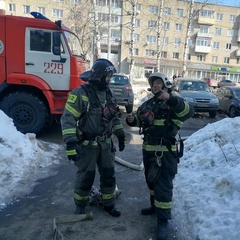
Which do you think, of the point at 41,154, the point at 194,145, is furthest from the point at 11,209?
the point at 194,145

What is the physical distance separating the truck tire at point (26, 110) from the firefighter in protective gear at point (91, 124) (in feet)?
11.9

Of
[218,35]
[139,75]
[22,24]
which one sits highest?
[218,35]

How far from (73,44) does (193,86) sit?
7358mm

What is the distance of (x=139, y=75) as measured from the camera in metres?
43.3

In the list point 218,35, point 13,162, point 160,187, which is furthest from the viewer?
point 218,35

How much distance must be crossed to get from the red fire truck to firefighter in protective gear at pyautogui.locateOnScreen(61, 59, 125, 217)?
339 cm

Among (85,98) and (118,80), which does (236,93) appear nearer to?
(118,80)

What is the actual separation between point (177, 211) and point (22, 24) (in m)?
5.45

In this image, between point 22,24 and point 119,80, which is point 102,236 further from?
point 119,80

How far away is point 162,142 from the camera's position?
291 centimetres

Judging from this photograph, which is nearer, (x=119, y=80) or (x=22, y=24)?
(x=22, y=24)

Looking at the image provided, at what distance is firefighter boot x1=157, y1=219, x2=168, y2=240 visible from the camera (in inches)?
108

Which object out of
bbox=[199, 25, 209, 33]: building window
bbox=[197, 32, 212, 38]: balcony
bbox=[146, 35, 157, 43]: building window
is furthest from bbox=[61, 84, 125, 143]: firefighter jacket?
bbox=[199, 25, 209, 33]: building window

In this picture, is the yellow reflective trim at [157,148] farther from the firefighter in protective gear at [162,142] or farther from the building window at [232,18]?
the building window at [232,18]
